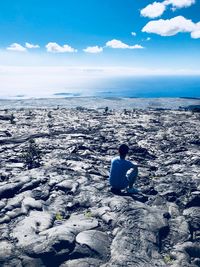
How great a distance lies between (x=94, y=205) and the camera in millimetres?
13094

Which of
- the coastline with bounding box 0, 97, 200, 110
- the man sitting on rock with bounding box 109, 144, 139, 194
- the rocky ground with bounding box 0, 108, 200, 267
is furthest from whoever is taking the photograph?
the coastline with bounding box 0, 97, 200, 110

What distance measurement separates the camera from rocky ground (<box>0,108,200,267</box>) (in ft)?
31.6

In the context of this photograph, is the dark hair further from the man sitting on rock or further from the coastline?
the coastline

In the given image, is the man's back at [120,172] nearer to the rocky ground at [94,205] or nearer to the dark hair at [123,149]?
the dark hair at [123,149]

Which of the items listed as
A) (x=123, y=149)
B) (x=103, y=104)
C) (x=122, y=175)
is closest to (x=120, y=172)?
(x=122, y=175)

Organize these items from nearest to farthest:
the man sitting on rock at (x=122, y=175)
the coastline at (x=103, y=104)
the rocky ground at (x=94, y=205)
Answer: the rocky ground at (x=94, y=205) < the man sitting on rock at (x=122, y=175) < the coastline at (x=103, y=104)

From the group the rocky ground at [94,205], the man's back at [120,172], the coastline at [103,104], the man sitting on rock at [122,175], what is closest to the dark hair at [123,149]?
the man sitting on rock at [122,175]

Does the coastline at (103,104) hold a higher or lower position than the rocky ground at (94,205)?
higher

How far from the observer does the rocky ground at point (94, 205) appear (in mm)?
9625

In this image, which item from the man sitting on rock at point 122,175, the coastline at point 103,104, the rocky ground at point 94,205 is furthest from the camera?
the coastline at point 103,104

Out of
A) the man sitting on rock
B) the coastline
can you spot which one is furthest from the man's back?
the coastline

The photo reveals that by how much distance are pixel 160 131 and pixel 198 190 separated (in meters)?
14.3

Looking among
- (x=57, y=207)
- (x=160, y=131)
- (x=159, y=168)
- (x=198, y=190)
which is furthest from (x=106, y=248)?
(x=160, y=131)

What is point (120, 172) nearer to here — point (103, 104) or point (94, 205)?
point (94, 205)
